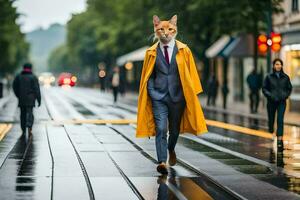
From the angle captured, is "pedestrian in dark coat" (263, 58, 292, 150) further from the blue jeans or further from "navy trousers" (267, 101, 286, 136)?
the blue jeans

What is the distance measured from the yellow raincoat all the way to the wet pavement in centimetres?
62

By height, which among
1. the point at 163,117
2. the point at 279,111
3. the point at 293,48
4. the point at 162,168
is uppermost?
the point at 293,48

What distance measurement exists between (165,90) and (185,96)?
29cm

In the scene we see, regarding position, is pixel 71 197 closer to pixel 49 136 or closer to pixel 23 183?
pixel 23 183

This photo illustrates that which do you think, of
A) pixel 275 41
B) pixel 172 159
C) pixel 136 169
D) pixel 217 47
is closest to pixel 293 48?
pixel 275 41

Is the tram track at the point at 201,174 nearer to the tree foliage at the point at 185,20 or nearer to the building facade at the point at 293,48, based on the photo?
the tree foliage at the point at 185,20

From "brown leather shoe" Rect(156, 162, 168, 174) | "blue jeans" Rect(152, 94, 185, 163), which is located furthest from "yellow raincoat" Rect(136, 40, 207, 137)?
"brown leather shoe" Rect(156, 162, 168, 174)

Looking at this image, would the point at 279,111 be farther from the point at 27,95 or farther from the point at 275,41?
the point at 275,41

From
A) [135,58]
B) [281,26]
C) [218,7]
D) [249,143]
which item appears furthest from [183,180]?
[135,58]

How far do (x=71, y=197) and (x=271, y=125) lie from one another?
28.7ft

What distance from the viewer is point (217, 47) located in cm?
4350

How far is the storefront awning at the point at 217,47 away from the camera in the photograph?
4166 cm

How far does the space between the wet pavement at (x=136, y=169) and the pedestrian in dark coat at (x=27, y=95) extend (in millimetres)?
642

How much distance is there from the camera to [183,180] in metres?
9.52
